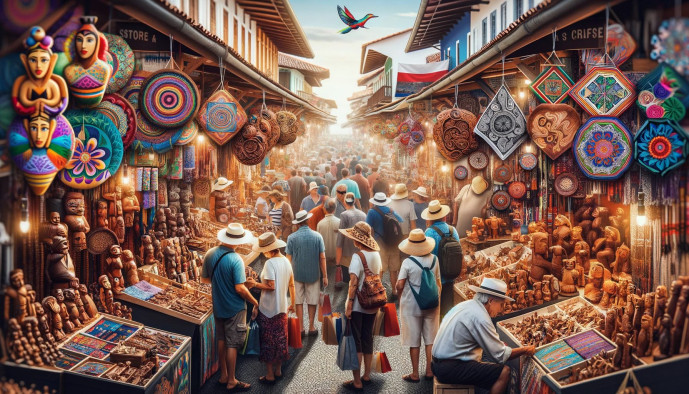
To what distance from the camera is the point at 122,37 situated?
5691 mm

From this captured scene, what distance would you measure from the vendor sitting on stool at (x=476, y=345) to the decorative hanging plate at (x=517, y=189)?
3.98 m

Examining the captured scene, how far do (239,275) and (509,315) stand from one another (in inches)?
115

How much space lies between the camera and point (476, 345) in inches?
200

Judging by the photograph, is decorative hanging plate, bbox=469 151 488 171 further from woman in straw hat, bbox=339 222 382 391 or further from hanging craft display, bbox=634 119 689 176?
hanging craft display, bbox=634 119 689 176

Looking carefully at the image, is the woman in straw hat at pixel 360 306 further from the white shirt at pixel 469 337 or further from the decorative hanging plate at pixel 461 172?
the decorative hanging plate at pixel 461 172

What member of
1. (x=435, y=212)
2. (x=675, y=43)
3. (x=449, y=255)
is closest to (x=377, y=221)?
(x=435, y=212)

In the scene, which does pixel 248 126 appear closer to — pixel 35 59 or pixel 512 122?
pixel 512 122

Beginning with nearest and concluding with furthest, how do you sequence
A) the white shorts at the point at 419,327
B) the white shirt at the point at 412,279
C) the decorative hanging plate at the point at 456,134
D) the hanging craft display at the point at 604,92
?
the hanging craft display at the point at 604,92 → the white shirt at the point at 412,279 → the white shorts at the point at 419,327 → the decorative hanging plate at the point at 456,134

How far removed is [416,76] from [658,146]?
12223 mm

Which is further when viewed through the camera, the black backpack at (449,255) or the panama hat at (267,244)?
the black backpack at (449,255)

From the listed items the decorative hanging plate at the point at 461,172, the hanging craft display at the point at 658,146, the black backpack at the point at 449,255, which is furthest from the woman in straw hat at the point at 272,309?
the decorative hanging plate at the point at 461,172

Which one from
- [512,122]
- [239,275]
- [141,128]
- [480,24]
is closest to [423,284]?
[239,275]

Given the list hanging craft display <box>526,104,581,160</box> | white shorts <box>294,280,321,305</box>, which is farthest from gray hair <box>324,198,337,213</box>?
hanging craft display <box>526,104,581,160</box>

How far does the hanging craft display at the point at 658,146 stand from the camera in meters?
4.50
